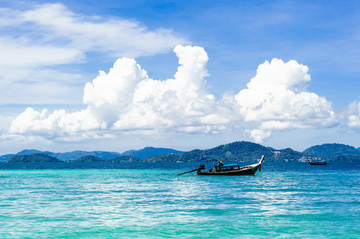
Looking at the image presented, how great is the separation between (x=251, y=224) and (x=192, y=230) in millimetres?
5712

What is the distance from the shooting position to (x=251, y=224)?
→ 1325 inches

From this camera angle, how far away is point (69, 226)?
33.4 m

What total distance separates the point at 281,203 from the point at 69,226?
26.4 metres


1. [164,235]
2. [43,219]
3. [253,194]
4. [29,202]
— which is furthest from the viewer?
[253,194]

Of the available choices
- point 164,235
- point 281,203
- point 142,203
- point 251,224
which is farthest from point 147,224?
point 281,203

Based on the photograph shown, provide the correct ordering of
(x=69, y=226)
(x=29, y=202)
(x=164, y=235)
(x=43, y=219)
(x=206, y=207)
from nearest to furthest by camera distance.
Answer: (x=164, y=235) → (x=69, y=226) → (x=43, y=219) → (x=206, y=207) → (x=29, y=202)

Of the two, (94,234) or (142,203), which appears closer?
(94,234)

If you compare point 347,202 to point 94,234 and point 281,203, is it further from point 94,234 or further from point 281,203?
point 94,234

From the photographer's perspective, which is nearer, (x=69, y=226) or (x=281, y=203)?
(x=69, y=226)

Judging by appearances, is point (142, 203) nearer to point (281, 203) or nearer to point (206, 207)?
point (206, 207)

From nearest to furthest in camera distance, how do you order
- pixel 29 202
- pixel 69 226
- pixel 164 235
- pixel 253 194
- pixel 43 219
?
pixel 164 235 → pixel 69 226 → pixel 43 219 → pixel 29 202 → pixel 253 194

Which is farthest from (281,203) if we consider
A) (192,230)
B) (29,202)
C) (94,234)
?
(29,202)

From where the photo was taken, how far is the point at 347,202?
4816cm

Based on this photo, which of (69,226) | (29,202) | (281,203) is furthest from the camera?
(29,202)
